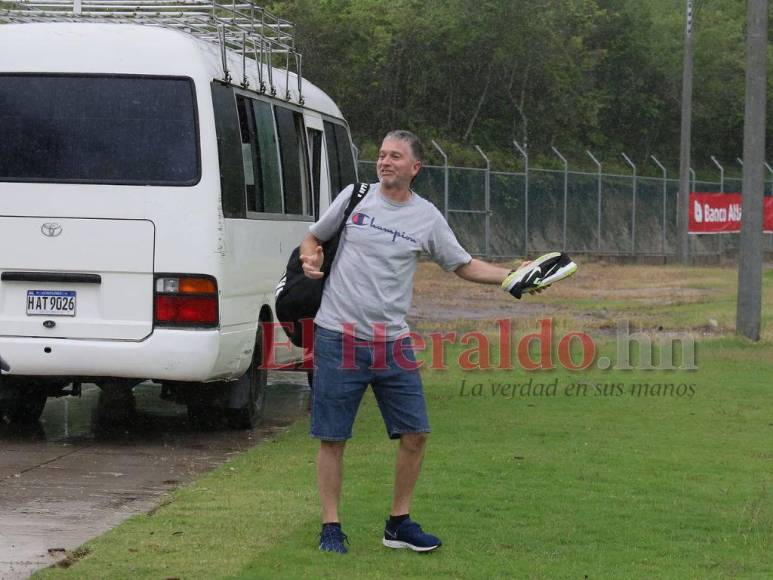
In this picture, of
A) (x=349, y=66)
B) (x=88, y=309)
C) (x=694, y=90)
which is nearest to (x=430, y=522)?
(x=88, y=309)

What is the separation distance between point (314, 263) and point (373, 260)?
0.27 m

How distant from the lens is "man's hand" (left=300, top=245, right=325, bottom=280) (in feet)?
22.2

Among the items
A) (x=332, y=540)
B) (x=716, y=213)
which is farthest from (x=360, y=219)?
(x=716, y=213)

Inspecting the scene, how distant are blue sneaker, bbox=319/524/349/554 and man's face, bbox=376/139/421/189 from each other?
5.09 feet

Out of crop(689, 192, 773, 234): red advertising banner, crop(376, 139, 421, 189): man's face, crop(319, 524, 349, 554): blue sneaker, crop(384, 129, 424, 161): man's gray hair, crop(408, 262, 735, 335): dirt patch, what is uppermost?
crop(384, 129, 424, 161): man's gray hair

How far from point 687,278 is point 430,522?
26.3 metres

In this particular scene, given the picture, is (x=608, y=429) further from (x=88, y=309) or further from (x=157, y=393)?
(x=157, y=393)

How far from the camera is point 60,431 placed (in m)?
11.4

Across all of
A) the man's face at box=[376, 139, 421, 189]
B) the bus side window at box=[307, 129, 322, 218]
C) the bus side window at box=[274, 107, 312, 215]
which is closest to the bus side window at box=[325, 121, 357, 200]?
the bus side window at box=[307, 129, 322, 218]

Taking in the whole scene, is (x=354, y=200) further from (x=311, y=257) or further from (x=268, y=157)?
(x=268, y=157)

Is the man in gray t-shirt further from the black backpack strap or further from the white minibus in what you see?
the white minibus

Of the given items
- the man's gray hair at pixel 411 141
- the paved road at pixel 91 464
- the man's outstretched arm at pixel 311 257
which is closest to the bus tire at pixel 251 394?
the paved road at pixel 91 464

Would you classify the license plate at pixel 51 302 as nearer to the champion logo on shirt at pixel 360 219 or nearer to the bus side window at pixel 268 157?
the bus side window at pixel 268 157

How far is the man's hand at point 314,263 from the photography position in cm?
676
